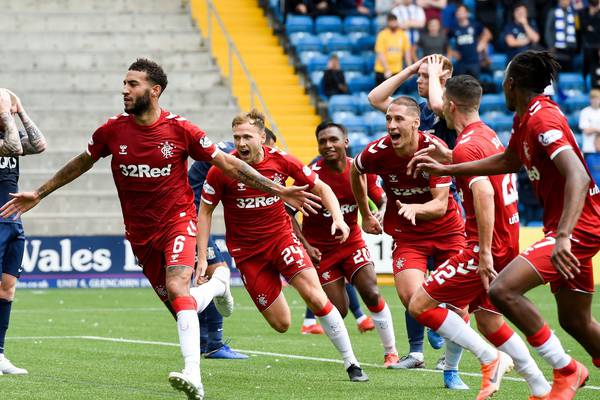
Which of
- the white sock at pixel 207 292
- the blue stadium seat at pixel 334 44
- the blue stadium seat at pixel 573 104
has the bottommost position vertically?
the blue stadium seat at pixel 573 104

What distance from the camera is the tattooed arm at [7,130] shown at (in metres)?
10.8

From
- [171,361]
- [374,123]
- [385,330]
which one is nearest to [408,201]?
[385,330]

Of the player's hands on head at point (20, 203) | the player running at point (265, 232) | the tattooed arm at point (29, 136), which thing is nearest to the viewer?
the player's hands on head at point (20, 203)

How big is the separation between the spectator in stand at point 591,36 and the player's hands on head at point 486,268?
18.9 meters

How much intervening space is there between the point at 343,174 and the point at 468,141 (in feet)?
12.1

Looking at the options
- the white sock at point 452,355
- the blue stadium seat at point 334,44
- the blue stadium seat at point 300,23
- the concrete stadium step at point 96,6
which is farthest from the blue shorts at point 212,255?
the concrete stadium step at point 96,6

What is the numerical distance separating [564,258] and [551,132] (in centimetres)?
83

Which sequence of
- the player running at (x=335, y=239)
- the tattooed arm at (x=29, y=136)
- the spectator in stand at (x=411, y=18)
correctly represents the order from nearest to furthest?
1. the tattooed arm at (x=29, y=136)
2. the player running at (x=335, y=239)
3. the spectator in stand at (x=411, y=18)

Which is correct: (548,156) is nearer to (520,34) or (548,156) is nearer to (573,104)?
(573,104)

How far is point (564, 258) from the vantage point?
7.53m

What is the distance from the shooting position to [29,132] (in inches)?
441

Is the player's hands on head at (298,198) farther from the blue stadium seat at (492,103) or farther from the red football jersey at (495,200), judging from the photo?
the blue stadium seat at (492,103)

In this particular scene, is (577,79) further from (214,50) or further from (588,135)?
(214,50)

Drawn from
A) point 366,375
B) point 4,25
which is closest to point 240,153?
point 366,375
